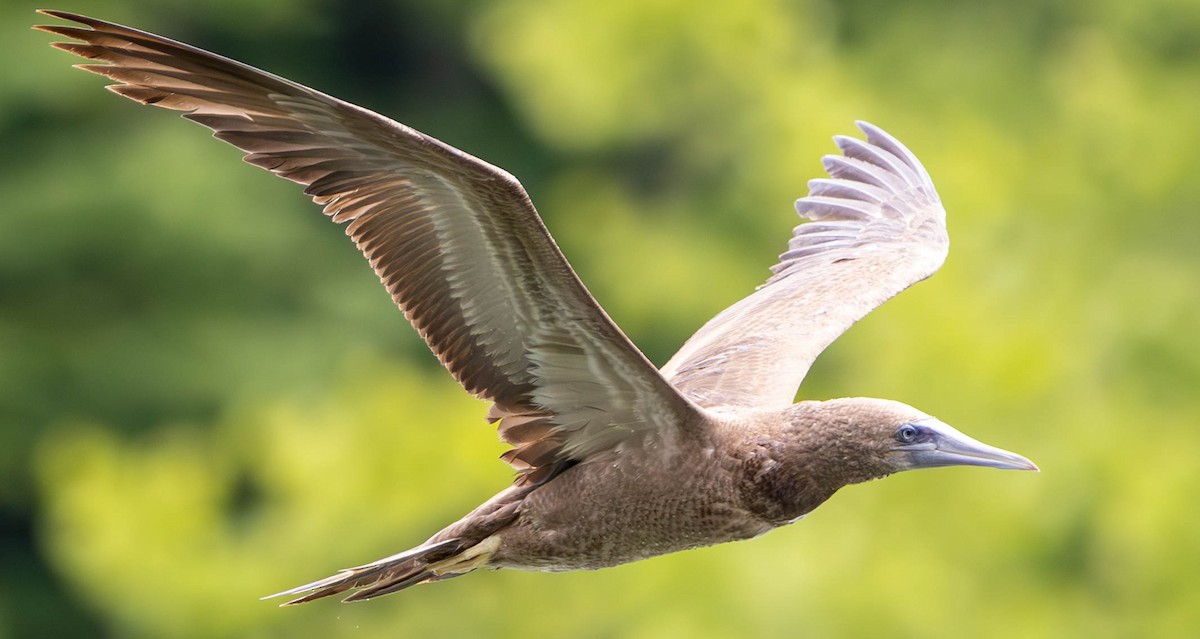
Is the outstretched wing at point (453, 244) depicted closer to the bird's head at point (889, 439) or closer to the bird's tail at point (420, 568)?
the bird's tail at point (420, 568)

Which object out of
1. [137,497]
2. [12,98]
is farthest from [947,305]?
[12,98]

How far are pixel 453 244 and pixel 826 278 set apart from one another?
2102mm

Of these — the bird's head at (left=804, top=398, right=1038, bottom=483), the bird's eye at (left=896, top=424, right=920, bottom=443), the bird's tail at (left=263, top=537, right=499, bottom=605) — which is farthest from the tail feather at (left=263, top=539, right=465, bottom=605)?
the bird's eye at (left=896, top=424, right=920, bottom=443)

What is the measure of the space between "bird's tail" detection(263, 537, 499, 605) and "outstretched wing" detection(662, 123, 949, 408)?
886mm

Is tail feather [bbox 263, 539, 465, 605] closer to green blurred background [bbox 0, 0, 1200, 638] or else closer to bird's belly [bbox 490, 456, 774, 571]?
bird's belly [bbox 490, 456, 774, 571]

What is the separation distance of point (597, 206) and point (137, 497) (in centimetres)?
497

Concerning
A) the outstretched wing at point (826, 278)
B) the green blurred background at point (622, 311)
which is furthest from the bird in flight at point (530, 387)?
the green blurred background at point (622, 311)

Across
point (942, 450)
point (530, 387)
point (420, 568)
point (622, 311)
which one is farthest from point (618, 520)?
point (622, 311)

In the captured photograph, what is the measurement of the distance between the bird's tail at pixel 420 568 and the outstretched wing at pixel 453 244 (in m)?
0.30

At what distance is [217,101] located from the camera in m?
5.15

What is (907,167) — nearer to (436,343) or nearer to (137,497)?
(436,343)

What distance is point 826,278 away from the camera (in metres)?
7.27

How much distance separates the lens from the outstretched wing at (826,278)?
21.7 feet

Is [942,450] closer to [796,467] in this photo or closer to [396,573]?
[796,467]
